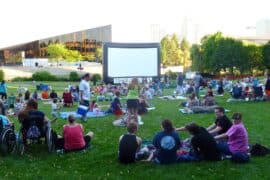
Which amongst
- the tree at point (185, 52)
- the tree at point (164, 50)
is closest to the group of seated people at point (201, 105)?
the tree at point (164, 50)

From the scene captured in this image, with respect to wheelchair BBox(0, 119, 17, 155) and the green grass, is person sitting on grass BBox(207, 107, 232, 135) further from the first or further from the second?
wheelchair BBox(0, 119, 17, 155)

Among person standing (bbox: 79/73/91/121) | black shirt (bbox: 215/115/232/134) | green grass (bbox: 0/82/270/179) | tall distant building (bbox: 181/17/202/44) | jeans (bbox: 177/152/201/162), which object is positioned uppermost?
tall distant building (bbox: 181/17/202/44)

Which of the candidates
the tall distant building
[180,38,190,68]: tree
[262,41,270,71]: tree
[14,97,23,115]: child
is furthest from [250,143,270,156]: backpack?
the tall distant building

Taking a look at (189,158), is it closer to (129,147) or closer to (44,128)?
(129,147)

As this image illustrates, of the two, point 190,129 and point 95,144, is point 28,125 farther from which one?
point 190,129

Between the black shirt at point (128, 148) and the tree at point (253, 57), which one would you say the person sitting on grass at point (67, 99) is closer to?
the black shirt at point (128, 148)

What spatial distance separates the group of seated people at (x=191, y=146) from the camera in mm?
7898

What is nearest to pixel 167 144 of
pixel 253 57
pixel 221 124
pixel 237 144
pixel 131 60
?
pixel 237 144

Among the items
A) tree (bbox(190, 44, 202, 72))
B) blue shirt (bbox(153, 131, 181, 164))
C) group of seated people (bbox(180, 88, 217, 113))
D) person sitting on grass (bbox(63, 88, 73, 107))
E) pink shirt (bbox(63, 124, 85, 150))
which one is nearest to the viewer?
blue shirt (bbox(153, 131, 181, 164))

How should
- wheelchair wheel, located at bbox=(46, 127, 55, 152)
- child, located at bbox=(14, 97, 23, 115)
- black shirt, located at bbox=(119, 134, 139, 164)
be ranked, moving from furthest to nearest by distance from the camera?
child, located at bbox=(14, 97, 23, 115) < wheelchair wheel, located at bbox=(46, 127, 55, 152) < black shirt, located at bbox=(119, 134, 139, 164)

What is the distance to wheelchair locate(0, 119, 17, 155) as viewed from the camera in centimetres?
873

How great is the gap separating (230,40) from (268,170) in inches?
2390

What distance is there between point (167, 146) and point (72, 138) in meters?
2.17

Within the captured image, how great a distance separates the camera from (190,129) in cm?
792
